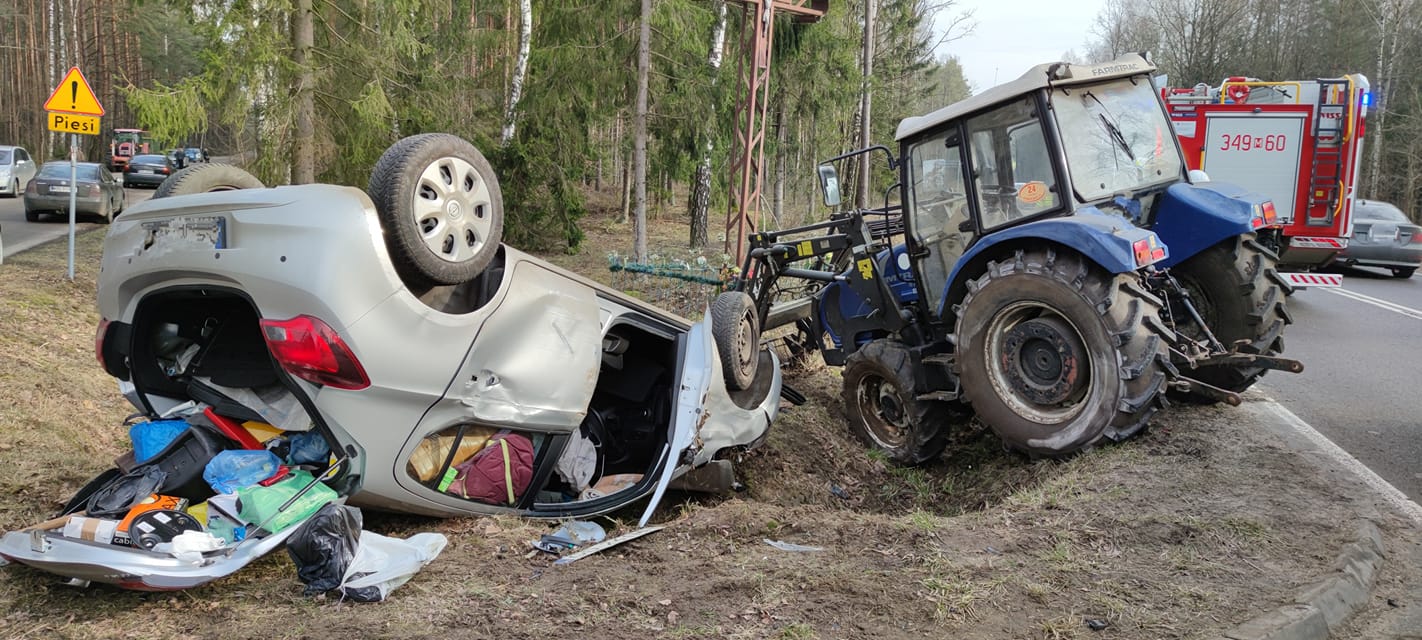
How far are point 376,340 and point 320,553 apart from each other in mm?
842

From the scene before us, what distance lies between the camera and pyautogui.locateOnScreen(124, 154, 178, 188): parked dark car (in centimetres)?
3654

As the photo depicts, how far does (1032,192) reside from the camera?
6070 mm

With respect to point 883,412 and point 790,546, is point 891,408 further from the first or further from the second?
point 790,546

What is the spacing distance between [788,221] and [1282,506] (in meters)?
24.0

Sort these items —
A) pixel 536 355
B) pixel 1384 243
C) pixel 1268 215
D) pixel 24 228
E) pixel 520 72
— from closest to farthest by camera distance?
pixel 536 355
pixel 1268 215
pixel 1384 243
pixel 520 72
pixel 24 228

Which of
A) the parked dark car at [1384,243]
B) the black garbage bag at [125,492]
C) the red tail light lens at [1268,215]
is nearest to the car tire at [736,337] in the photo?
the black garbage bag at [125,492]

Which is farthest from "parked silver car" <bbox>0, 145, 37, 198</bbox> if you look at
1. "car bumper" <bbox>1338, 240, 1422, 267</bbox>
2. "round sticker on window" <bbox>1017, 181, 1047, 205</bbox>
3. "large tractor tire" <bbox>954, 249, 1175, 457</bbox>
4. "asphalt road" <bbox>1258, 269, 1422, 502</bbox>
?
"car bumper" <bbox>1338, 240, 1422, 267</bbox>

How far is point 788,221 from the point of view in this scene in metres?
28.0

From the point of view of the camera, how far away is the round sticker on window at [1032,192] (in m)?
6.02

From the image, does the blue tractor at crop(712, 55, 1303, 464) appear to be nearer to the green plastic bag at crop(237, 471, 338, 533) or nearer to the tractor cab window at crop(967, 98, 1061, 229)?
the tractor cab window at crop(967, 98, 1061, 229)

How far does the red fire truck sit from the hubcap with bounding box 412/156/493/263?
41.9 ft

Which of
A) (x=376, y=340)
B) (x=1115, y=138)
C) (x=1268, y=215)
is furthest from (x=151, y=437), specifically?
(x=1268, y=215)

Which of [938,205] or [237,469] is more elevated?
[938,205]

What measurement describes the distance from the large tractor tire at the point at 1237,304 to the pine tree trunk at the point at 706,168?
45.8 feet
